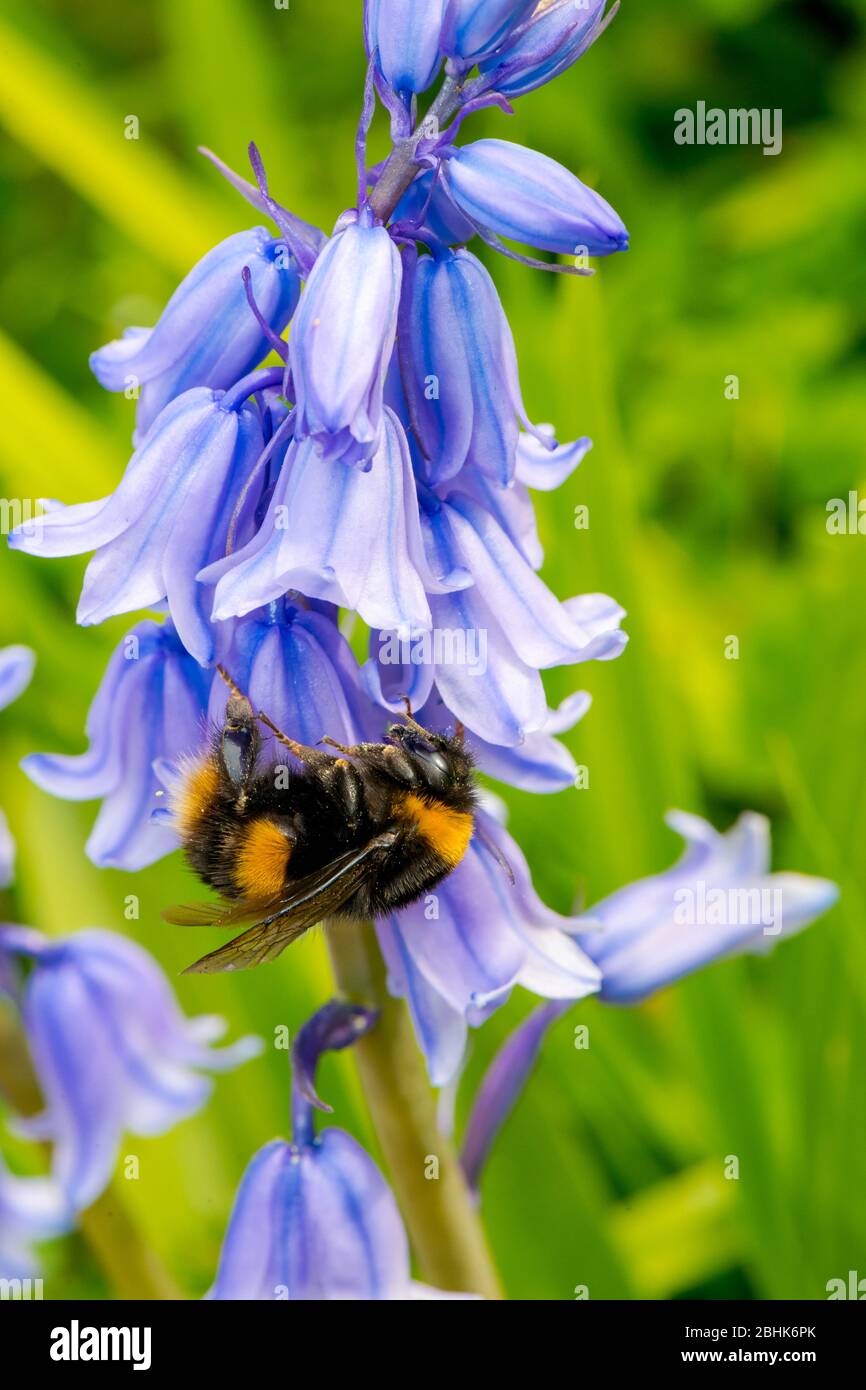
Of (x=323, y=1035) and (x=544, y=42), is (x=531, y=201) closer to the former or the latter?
(x=544, y=42)

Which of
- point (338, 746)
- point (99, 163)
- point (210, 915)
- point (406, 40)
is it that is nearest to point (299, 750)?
point (338, 746)

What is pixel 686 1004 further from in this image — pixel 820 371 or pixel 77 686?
pixel 820 371

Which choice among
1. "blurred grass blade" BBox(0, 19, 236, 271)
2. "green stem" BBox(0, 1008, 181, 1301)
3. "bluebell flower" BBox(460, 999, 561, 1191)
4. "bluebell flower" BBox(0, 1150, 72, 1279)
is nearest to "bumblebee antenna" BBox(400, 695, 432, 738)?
"bluebell flower" BBox(460, 999, 561, 1191)

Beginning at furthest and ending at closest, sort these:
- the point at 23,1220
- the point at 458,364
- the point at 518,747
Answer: the point at 23,1220, the point at 518,747, the point at 458,364

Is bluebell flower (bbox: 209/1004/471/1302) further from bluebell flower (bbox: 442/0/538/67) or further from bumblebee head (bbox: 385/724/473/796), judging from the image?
bluebell flower (bbox: 442/0/538/67)

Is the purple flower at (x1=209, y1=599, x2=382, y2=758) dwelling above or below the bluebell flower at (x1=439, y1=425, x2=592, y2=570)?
below

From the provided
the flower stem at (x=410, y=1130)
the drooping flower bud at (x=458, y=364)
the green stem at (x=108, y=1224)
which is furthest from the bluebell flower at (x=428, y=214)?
the green stem at (x=108, y=1224)
